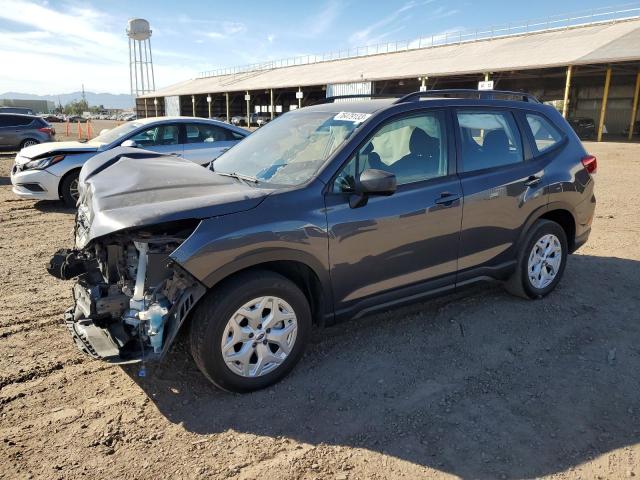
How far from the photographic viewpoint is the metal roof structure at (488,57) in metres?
25.7

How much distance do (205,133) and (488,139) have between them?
6.03 m

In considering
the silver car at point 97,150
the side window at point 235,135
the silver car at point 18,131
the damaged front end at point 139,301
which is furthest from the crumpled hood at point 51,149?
the silver car at point 18,131

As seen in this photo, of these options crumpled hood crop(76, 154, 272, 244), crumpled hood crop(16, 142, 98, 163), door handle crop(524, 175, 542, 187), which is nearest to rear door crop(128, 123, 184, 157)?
crumpled hood crop(16, 142, 98, 163)

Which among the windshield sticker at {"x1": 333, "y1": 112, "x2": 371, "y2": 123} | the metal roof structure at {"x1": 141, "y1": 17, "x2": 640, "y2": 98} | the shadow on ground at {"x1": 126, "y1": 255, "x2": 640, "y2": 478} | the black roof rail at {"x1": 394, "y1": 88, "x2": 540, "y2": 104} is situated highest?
the metal roof structure at {"x1": 141, "y1": 17, "x2": 640, "y2": 98}

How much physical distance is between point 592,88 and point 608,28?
4969 millimetres

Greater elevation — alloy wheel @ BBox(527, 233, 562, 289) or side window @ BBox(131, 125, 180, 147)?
side window @ BBox(131, 125, 180, 147)

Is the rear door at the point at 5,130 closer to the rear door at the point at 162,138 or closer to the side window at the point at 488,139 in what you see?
the rear door at the point at 162,138

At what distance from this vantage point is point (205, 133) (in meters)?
8.98

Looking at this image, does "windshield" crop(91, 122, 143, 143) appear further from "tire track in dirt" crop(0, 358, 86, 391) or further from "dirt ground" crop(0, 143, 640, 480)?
"tire track in dirt" crop(0, 358, 86, 391)

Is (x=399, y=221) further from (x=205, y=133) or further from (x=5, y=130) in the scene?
(x=5, y=130)

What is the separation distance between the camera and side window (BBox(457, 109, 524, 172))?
3.99 metres

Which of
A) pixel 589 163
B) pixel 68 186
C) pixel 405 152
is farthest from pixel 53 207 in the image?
pixel 589 163

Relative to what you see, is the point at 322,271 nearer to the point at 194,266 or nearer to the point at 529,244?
the point at 194,266

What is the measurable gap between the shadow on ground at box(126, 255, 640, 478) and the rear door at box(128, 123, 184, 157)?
A: 5633 millimetres
